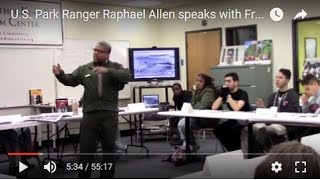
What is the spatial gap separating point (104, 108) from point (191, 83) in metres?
3.69

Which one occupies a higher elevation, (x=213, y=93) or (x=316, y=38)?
(x=316, y=38)

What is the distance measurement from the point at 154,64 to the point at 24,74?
5.79 ft

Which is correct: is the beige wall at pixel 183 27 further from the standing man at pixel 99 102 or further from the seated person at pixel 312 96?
the standing man at pixel 99 102

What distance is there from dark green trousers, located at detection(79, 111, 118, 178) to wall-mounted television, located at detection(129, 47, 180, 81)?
2871 millimetres

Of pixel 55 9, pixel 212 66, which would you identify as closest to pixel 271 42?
pixel 212 66

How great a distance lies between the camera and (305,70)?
5273mm

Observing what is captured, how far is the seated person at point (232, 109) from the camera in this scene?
379 centimetres

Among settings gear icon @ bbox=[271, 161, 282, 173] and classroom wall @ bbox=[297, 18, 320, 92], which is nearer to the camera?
settings gear icon @ bbox=[271, 161, 282, 173]

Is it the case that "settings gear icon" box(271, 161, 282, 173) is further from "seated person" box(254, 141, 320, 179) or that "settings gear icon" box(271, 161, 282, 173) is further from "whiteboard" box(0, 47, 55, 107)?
"whiteboard" box(0, 47, 55, 107)

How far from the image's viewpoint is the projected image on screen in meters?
5.90

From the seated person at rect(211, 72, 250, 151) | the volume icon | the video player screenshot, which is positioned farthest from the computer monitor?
the volume icon

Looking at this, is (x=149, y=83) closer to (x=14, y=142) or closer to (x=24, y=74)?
(x=24, y=74)

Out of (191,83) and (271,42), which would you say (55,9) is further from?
(271,42)

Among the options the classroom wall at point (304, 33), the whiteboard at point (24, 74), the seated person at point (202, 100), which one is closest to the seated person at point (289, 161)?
the seated person at point (202, 100)
